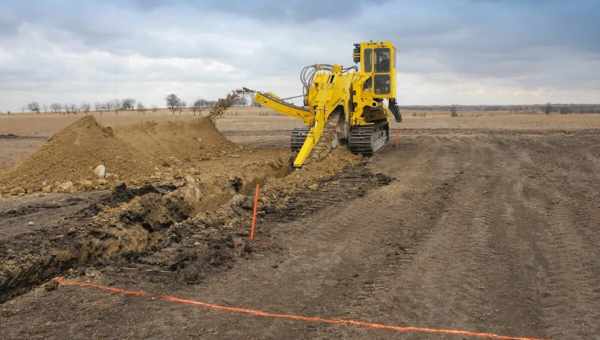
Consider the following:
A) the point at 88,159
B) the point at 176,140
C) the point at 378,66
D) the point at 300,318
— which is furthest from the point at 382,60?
the point at 300,318

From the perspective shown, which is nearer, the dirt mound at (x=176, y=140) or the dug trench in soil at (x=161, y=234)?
the dug trench in soil at (x=161, y=234)

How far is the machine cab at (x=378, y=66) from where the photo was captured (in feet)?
51.5

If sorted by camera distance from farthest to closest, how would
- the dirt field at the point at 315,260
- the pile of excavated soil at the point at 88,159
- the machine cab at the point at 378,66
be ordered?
1. the machine cab at the point at 378,66
2. the pile of excavated soil at the point at 88,159
3. the dirt field at the point at 315,260

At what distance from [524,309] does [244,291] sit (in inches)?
106

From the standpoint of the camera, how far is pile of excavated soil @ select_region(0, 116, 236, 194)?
10.7m

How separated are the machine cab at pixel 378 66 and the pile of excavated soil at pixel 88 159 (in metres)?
5.89

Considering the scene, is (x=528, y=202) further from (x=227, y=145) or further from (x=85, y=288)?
(x=227, y=145)

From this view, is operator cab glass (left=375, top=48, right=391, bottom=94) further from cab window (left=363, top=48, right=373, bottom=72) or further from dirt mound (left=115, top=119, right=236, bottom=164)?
dirt mound (left=115, top=119, right=236, bottom=164)

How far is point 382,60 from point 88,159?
9.31 m

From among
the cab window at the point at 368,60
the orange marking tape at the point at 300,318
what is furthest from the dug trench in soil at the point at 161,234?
the cab window at the point at 368,60

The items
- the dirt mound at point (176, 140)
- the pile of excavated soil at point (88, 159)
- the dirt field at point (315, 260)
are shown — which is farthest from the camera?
the dirt mound at point (176, 140)

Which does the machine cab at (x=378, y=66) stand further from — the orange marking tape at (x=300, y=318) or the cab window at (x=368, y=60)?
the orange marking tape at (x=300, y=318)

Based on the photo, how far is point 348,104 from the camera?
14.5 meters

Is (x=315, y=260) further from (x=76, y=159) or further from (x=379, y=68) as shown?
(x=379, y=68)
